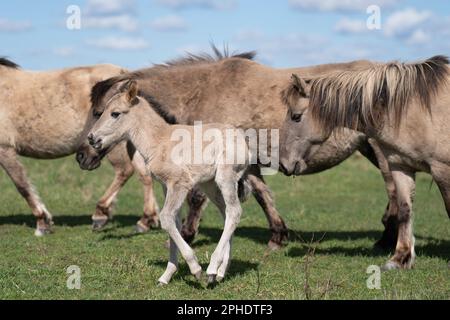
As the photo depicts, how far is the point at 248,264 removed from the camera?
25.6ft

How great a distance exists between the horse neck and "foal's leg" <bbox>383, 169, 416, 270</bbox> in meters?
2.86

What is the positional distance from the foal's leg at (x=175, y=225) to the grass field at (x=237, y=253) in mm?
253

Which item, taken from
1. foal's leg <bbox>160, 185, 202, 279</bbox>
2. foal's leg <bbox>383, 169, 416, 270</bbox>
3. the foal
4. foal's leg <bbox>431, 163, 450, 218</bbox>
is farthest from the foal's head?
foal's leg <bbox>431, 163, 450, 218</bbox>

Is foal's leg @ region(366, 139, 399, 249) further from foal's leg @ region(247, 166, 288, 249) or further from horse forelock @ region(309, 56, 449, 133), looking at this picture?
horse forelock @ region(309, 56, 449, 133)

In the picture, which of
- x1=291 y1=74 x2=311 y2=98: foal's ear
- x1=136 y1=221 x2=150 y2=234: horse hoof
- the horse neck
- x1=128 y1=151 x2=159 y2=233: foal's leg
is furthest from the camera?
x1=128 y1=151 x2=159 y2=233: foal's leg

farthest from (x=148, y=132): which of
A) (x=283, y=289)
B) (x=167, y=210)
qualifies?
(x=283, y=289)

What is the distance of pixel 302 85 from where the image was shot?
784 centimetres

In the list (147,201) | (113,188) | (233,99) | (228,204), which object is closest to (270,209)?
(233,99)

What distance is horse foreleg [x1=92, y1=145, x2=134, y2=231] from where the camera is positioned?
10602 mm

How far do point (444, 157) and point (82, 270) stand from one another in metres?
4.16

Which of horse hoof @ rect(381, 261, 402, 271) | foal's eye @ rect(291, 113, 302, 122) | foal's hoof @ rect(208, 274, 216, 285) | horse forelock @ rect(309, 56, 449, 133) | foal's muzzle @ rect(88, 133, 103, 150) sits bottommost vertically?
horse hoof @ rect(381, 261, 402, 271)

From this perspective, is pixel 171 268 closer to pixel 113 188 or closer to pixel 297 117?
pixel 297 117

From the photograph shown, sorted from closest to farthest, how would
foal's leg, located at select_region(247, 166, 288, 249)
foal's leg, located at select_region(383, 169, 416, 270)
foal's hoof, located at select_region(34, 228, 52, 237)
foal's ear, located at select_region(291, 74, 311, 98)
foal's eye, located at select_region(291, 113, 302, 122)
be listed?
foal's leg, located at select_region(383, 169, 416, 270), foal's ear, located at select_region(291, 74, 311, 98), foal's eye, located at select_region(291, 113, 302, 122), foal's leg, located at select_region(247, 166, 288, 249), foal's hoof, located at select_region(34, 228, 52, 237)
